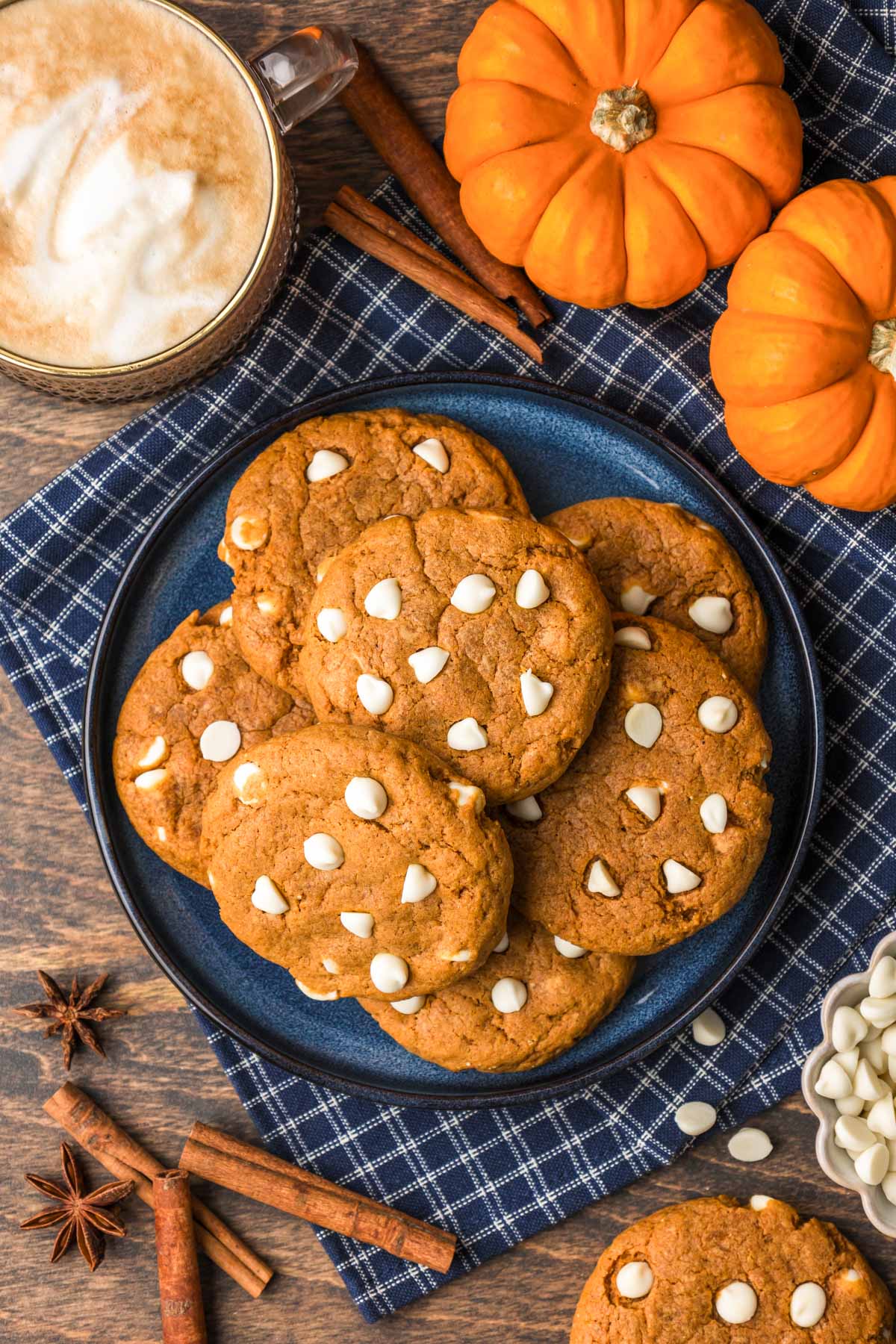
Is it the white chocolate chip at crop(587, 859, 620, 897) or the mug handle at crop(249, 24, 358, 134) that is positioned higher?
the mug handle at crop(249, 24, 358, 134)

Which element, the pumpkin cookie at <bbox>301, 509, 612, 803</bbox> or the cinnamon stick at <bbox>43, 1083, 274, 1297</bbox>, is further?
the cinnamon stick at <bbox>43, 1083, 274, 1297</bbox>

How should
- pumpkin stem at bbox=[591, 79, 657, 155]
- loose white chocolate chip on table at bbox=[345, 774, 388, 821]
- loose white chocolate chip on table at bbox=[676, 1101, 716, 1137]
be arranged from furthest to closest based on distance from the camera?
loose white chocolate chip on table at bbox=[676, 1101, 716, 1137]
pumpkin stem at bbox=[591, 79, 657, 155]
loose white chocolate chip on table at bbox=[345, 774, 388, 821]

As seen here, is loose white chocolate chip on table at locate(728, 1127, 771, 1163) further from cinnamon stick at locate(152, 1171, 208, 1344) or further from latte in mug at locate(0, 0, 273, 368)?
latte in mug at locate(0, 0, 273, 368)

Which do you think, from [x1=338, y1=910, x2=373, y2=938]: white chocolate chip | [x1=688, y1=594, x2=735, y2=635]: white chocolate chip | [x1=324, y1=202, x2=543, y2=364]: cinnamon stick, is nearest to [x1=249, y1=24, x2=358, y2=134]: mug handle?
[x1=324, y1=202, x2=543, y2=364]: cinnamon stick

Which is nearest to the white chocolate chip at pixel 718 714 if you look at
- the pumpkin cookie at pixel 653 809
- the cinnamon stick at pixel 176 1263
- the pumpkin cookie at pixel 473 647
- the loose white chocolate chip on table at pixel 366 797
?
the pumpkin cookie at pixel 653 809

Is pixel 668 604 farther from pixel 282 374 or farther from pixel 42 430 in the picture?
pixel 42 430

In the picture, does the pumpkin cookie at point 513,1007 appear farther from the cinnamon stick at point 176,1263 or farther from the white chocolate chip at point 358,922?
the cinnamon stick at point 176,1263

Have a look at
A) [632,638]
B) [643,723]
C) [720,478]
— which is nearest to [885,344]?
[720,478]
